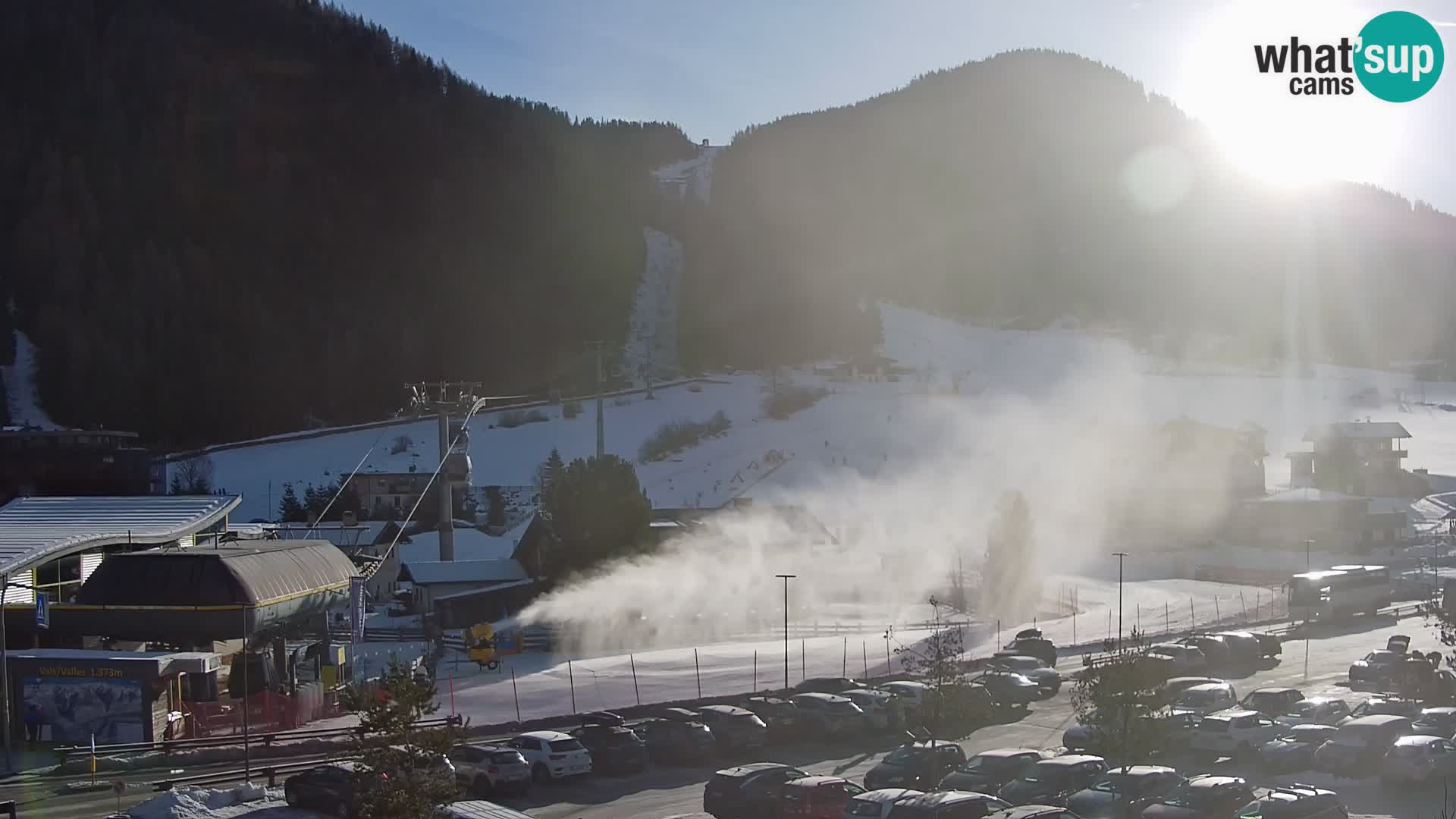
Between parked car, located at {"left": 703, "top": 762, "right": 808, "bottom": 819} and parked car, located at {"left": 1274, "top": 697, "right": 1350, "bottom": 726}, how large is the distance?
8.49 meters

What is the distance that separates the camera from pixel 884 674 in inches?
1049

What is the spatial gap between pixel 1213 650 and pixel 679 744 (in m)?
13.9

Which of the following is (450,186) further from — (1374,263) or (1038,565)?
(1374,263)

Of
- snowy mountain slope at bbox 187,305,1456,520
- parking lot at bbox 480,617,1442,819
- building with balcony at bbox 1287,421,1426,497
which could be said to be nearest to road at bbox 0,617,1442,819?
parking lot at bbox 480,617,1442,819

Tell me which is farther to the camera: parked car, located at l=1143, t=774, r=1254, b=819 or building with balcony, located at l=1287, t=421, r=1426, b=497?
building with balcony, located at l=1287, t=421, r=1426, b=497

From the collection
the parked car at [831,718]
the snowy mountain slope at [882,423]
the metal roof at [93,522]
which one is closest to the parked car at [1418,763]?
the parked car at [831,718]

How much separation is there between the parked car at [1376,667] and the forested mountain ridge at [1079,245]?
289 feet

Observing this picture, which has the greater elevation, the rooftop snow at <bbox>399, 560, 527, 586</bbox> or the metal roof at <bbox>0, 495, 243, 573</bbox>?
the metal roof at <bbox>0, 495, 243, 573</bbox>

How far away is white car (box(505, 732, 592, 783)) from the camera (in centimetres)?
1802

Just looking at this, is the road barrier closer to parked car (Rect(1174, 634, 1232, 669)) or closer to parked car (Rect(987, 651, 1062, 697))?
parked car (Rect(987, 651, 1062, 697))

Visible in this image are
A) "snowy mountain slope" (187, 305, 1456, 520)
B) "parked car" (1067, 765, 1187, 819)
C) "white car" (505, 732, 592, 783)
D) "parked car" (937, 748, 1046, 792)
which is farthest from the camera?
"snowy mountain slope" (187, 305, 1456, 520)

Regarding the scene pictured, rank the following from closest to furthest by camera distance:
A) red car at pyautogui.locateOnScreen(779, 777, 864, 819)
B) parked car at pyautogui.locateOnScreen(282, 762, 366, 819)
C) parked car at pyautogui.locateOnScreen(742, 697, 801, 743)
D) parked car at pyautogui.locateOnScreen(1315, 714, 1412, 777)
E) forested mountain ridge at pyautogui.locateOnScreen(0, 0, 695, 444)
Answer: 1. red car at pyautogui.locateOnScreen(779, 777, 864, 819)
2. parked car at pyautogui.locateOnScreen(282, 762, 366, 819)
3. parked car at pyautogui.locateOnScreen(1315, 714, 1412, 777)
4. parked car at pyautogui.locateOnScreen(742, 697, 801, 743)
5. forested mountain ridge at pyautogui.locateOnScreen(0, 0, 695, 444)

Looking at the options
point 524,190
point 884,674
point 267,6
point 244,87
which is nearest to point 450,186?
point 524,190

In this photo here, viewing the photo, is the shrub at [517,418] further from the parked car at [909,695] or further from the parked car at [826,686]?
the parked car at [909,695]
